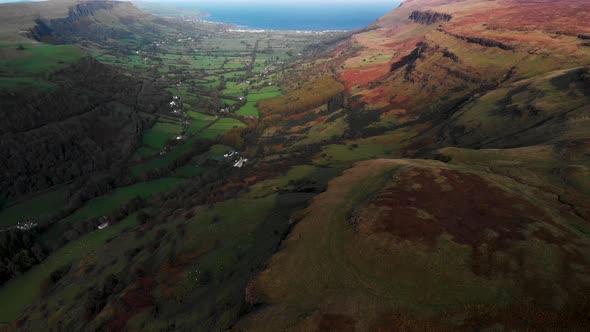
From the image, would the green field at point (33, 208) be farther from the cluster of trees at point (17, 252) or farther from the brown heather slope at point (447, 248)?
the brown heather slope at point (447, 248)

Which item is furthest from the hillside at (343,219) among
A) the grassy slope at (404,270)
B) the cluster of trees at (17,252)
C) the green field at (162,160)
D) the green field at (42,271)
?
the green field at (162,160)

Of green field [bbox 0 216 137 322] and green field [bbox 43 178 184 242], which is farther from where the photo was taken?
green field [bbox 43 178 184 242]

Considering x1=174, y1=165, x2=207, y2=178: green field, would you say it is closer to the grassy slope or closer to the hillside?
the hillside

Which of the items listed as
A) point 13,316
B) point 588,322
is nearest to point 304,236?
point 588,322

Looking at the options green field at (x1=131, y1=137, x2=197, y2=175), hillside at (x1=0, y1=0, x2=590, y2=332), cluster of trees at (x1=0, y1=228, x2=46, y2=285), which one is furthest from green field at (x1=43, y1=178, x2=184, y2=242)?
green field at (x1=131, y1=137, x2=197, y2=175)

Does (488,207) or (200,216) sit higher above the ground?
(488,207)

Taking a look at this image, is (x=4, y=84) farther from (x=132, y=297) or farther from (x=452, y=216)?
(x=452, y=216)
